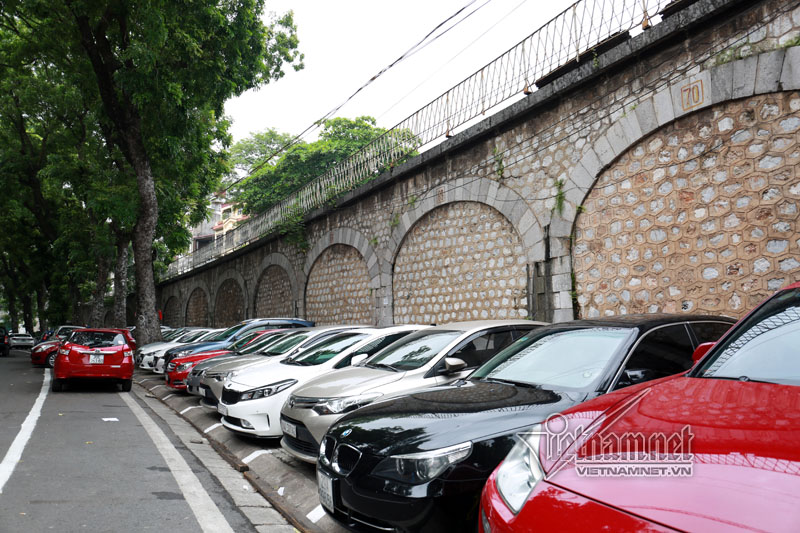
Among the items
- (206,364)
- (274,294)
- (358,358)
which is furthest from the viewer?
(274,294)

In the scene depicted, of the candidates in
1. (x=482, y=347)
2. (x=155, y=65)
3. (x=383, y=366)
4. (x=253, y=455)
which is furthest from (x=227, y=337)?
(x=482, y=347)

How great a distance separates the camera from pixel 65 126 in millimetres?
21984

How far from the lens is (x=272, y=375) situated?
720 centimetres

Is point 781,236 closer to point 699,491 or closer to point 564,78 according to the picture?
point 564,78

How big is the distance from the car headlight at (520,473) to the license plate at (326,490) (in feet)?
5.04

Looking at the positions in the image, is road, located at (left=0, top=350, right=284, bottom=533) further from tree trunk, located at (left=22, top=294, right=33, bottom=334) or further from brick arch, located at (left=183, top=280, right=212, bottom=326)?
tree trunk, located at (left=22, top=294, right=33, bottom=334)

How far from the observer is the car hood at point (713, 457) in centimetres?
160

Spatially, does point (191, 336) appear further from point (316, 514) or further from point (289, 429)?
point (316, 514)

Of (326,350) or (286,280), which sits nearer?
(326,350)

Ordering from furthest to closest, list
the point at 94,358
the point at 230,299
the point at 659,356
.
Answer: the point at 230,299 < the point at 94,358 < the point at 659,356

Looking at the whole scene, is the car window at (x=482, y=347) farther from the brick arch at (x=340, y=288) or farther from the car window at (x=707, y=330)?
the brick arch at (x=340, y=288)

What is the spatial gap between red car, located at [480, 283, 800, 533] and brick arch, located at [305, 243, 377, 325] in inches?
503

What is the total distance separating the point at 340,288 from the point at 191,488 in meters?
12.1

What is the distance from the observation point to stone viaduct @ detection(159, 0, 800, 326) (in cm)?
715
